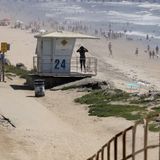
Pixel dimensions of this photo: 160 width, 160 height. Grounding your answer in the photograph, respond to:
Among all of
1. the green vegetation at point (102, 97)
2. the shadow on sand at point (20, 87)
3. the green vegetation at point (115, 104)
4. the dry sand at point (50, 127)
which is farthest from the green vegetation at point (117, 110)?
the shadow on sand at point (20, 87)

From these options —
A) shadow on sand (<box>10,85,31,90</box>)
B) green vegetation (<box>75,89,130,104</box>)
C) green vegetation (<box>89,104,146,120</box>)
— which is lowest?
shadow on sand (<box>10,85,31,90</box>)

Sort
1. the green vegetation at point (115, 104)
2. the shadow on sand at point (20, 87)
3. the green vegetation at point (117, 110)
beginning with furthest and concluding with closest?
the shadow on sand at point (20, 87) < the green vegetation at point (115, 104) < the green vegetation at point (117, 110)

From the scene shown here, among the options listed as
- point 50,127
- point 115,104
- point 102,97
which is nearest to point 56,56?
point 102,97

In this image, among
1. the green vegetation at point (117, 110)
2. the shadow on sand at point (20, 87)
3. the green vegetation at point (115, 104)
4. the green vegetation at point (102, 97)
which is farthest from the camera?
the shadow on sand at point (20, 87)

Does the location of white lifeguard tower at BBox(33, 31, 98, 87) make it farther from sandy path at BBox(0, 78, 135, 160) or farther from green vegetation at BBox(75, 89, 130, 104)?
green vegetation at BBox(75, 89, 130, 104)

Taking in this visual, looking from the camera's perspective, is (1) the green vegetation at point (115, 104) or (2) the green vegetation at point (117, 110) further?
(1) the green vegetation at point (115, 104)

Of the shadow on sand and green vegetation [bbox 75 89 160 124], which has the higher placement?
green vegetation [bbox 75 89 160 124]

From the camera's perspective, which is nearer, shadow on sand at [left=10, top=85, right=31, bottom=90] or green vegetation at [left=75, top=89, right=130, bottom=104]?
green vegetation at [left=75, top=89, right=130, bottom=104]

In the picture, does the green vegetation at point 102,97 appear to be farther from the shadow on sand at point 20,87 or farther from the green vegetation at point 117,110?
the shadow on sand at point 20,87

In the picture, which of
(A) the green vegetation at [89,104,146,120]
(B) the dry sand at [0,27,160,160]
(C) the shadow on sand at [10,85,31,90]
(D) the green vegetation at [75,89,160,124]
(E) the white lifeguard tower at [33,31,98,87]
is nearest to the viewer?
(B) the dry sand at [0,27,160,160]

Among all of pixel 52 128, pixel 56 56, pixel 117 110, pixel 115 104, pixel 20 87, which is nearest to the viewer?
pixel 52 128

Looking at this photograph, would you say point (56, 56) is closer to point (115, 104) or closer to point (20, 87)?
point (20, 87)

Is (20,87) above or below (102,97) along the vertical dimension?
below

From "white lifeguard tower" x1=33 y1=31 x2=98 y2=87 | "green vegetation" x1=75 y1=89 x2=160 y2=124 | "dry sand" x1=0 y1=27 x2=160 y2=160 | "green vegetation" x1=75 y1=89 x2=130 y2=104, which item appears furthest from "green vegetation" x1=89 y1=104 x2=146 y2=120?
"white lifeguard tower" x1=33 y1=31 x2=98 y2=87
